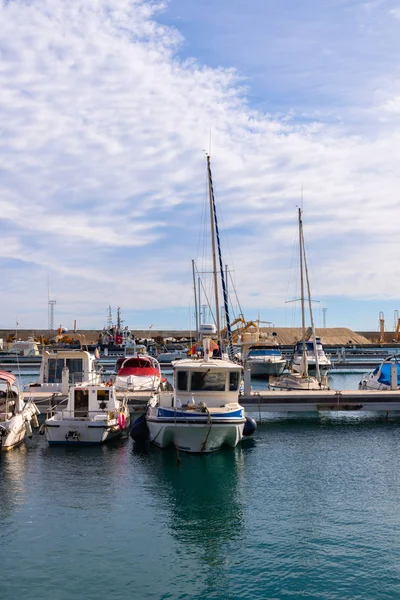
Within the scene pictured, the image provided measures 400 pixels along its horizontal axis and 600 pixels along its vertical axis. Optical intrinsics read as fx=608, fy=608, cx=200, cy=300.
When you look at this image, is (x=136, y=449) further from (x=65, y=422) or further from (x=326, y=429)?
(x=326, y=429)

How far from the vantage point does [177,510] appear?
19312 mm

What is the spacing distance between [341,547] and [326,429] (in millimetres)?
18970

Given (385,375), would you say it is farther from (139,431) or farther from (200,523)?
(200,523)

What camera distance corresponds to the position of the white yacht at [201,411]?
2564 centimetres

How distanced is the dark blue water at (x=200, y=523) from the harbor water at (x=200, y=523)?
0.04 m

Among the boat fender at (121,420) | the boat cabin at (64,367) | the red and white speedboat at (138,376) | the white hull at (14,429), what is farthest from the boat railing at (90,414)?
the red and white speedboat at (138,376)

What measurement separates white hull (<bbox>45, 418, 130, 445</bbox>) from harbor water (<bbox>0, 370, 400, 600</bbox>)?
0.56 m

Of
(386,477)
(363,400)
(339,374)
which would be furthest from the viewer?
(339,374)

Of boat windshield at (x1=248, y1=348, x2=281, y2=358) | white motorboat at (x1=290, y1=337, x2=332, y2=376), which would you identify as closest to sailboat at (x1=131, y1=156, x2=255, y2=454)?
white motorboat at (x1=290, y1=337, x2=332, y2=376)

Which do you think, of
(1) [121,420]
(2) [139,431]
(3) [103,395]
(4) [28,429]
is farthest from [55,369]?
(2) [139,431]

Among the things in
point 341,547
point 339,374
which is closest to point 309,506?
point 341,547

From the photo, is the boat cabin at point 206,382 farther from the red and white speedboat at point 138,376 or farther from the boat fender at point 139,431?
the red and white speedboat at point 138,376

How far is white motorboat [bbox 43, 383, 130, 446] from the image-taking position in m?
28.0

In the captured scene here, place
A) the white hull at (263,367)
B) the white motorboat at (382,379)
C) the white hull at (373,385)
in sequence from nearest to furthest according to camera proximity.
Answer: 1. the white motorboat at (382,379)
2. the white hull at (373,385)
3. the white hull at (263,367)
